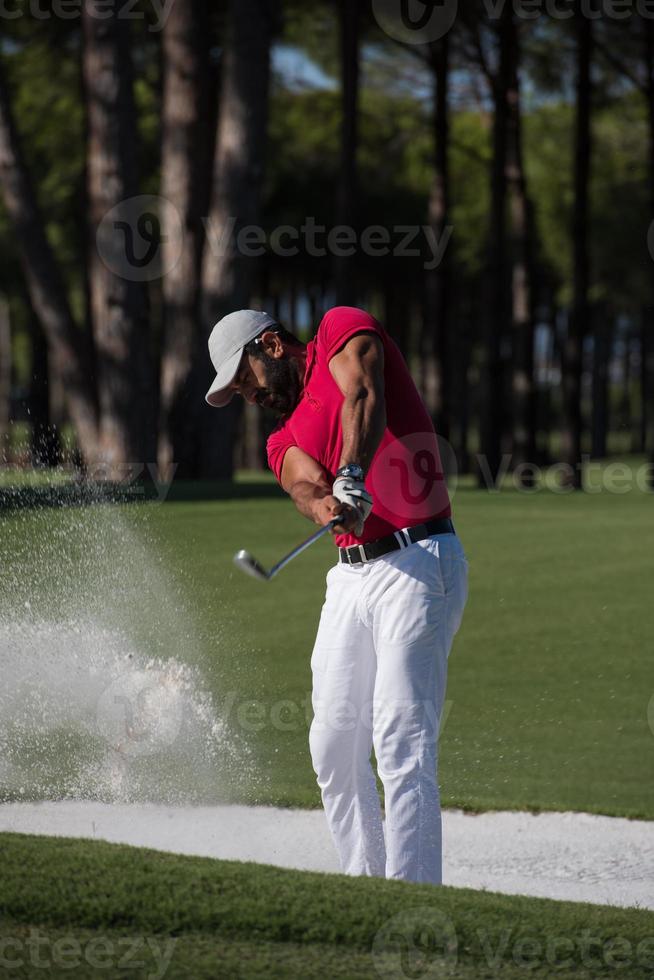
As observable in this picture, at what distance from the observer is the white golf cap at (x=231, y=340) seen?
4941mm

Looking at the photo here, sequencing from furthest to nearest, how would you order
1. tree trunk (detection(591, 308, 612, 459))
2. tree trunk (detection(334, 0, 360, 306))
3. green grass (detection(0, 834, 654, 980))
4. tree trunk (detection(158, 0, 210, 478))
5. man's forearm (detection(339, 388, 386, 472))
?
tree trunk (detection(591, 308, 612, 459))
tree trunk (detection(334, 0, 360, 306))
tree trunk (detection(158, 0, 210, 478))
man's forearm (detection(339, 388, 386, 472))
green grass (detection(0, 834, 654, 980))

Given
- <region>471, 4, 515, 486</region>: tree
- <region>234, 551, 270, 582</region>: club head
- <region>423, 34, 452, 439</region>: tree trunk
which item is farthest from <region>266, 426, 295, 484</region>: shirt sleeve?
<region>471, 4, 515, 486</region>: tree

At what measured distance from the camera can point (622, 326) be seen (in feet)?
213

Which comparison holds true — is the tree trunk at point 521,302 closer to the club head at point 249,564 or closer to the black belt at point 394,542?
the black belt at point 394,542

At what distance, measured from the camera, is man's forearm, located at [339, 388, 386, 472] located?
4.65 metres

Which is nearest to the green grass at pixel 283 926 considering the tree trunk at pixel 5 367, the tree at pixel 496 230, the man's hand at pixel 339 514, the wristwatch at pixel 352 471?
the man's hand at pixel 339 514

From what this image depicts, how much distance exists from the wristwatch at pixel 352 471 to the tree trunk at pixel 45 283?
16.2 meters

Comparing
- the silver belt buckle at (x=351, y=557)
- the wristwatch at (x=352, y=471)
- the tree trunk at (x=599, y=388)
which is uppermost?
the wristwatch at (x=352, y=471)

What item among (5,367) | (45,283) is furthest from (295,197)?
(45,283)

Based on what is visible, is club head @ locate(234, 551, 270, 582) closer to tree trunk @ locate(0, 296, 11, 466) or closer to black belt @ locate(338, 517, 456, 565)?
black belt @ locate(338, 517, 456, 565)

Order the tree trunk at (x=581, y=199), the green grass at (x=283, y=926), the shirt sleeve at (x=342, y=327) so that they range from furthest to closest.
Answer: the tree trunk at (x=581, y=199)
the shirt sleeve at (x=342, y=327)
the green grass at (x=283, y=926)

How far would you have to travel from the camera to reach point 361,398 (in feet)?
15.3

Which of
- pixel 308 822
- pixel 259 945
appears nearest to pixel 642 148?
pixel 308 822

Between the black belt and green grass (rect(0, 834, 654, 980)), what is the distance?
104 cm
